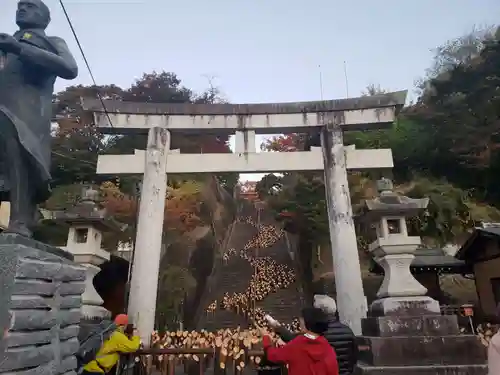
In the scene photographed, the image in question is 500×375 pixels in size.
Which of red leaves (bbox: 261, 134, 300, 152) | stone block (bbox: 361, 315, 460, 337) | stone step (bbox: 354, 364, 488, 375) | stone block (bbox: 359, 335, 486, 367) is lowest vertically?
stone step (bbox: 354, 364, 488, 375)

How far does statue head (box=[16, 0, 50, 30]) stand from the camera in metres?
3.28

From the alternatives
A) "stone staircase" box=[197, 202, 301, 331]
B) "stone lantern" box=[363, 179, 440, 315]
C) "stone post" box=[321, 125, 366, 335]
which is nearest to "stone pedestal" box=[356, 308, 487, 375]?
"stone lantern" box=[363, 179, 440, 315]

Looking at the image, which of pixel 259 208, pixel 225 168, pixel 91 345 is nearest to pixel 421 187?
pixel 225 168

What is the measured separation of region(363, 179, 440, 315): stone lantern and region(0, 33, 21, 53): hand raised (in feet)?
17.7

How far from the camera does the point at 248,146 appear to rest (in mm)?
8508

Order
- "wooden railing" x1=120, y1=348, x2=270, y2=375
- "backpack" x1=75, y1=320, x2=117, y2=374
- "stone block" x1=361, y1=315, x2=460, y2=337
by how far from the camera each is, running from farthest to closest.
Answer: "wooden railing" x1=120, y1=348, x2=270, y2=375
"stone block" x1=361, y1=315, x2=460, y2=337
"backpack" x1=75, y1=320, x2=117, y2=374

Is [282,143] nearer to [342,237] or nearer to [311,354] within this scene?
[342,237]

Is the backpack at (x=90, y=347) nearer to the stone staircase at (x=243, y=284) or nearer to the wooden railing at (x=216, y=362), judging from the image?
the wooden railing at (x=216, y=362)

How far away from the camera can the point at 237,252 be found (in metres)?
18.5

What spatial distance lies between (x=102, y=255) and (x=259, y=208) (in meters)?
20.1

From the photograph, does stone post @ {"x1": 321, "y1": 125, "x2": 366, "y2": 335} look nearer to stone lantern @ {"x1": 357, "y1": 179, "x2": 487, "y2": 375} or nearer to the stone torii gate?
the stone torii gate

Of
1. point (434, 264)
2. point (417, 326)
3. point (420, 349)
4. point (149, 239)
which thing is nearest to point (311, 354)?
point (420, 349)

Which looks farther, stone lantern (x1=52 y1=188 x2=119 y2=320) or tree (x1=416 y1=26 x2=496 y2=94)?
tree (x1=416 y1=26 x2=496 y2=94)

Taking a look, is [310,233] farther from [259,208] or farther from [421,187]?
[259,208]
